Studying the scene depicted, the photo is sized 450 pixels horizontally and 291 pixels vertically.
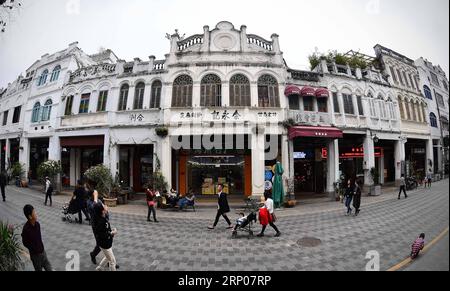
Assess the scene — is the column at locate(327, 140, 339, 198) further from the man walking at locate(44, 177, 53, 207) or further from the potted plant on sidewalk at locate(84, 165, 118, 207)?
the man walking at locate(44, 177, 53, 207)

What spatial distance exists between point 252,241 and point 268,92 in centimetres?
620

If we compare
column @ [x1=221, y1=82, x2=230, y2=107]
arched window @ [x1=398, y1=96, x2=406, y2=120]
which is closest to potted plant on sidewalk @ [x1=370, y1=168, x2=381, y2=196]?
arched window @ [x1=398, y1=96, x2=406, y2=120]

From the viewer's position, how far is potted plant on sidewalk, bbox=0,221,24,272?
6.97ft

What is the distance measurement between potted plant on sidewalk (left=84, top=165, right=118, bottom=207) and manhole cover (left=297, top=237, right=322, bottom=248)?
4.24 m

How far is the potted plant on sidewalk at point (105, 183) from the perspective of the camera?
398 centimetres

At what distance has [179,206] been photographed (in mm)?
5230

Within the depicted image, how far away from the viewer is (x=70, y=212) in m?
3.48

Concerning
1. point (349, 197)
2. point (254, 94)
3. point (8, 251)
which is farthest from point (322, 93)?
point (8, 251)

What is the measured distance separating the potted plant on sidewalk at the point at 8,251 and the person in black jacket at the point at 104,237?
800mm

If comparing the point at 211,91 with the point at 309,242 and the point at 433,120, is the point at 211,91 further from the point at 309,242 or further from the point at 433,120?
the point at 433,120

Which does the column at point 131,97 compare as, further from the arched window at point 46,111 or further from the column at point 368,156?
the column at point 368,156
